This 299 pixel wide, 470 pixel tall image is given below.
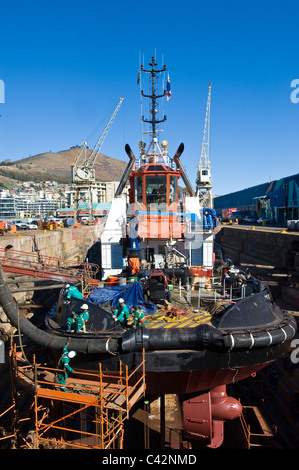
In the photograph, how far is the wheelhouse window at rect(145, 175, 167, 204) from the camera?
47.5 feet

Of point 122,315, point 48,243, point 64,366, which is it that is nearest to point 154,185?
point 122,315

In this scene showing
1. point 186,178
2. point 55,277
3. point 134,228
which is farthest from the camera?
point 186,178

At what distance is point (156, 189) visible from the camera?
14.6 metres

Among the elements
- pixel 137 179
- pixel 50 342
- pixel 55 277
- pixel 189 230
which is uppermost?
pixel 137 179

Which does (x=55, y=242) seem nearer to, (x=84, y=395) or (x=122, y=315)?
(x=122, y=315)

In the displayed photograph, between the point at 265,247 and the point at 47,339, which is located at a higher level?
the point at 265,247

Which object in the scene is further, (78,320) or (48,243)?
(48,243)

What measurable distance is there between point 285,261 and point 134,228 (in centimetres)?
1192

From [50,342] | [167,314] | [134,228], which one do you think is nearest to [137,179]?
[134,228]

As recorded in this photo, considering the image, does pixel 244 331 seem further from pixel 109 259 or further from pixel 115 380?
pixel 109 259

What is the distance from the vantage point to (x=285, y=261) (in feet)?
63.8

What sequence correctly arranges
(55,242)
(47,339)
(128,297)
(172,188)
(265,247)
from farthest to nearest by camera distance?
(55,242) < (265,247) < (172,188) < (128,297) < (47,339)

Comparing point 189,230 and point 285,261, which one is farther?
point 285,261

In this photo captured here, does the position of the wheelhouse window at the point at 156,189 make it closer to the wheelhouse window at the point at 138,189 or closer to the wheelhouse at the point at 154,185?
the wheelhouse at the point at 154,185
